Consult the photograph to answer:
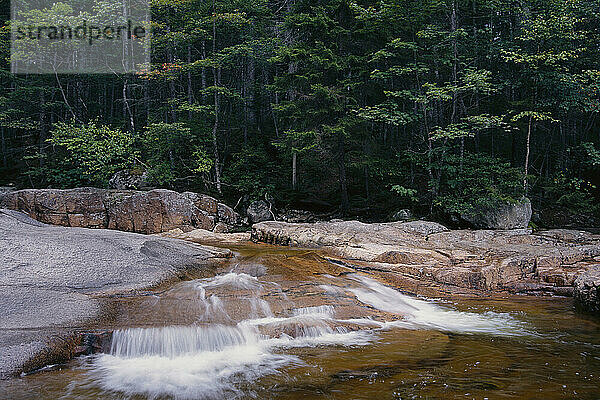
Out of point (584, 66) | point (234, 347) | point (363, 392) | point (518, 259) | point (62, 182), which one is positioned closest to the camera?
point (363, 392)

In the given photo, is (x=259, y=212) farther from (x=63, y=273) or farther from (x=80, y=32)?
(x=80, y=32)

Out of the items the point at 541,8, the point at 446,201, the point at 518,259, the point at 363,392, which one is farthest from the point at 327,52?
the point at 363,392

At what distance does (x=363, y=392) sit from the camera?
136 inches

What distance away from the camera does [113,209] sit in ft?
45.3

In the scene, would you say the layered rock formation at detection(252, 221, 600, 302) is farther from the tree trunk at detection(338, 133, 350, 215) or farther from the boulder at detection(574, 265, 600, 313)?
the tree trunk at detection(338, 133, 350, 215)

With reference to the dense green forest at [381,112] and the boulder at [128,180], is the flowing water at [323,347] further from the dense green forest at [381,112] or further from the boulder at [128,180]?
the boulder at [128,180]

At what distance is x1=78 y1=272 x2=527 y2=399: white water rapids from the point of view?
3758 millimetres

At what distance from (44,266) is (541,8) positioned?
723 inches

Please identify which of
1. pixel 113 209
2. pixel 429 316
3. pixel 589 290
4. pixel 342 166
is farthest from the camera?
pixel 342 166

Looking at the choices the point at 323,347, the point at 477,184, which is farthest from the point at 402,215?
the point at 323,347

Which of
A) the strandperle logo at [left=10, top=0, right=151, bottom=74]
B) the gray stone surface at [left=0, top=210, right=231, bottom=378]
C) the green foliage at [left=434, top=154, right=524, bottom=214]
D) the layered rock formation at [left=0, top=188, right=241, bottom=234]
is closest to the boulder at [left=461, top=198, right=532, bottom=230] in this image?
the green foliage at [left=434, top=154, right=524, bottom=214]

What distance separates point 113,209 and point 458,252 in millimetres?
11527

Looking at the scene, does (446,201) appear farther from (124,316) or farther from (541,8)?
(124,316)

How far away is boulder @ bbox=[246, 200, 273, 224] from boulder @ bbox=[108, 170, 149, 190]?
5228 mm
